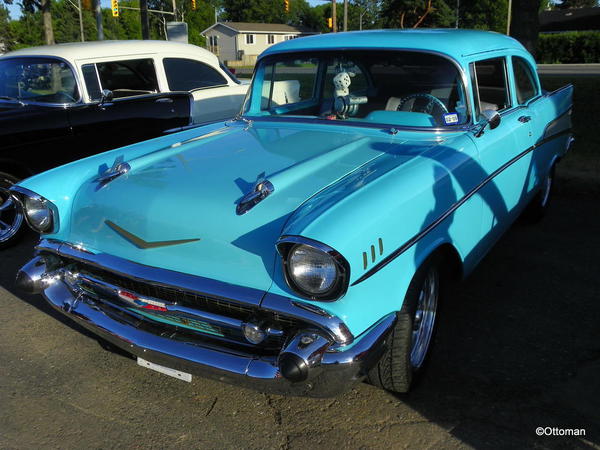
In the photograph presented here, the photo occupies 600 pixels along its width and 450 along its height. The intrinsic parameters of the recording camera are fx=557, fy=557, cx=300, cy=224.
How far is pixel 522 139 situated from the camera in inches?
145

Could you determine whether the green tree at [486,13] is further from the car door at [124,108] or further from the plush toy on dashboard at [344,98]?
the plush toy on dashboard at [344,98]

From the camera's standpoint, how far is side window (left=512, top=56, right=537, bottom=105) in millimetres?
4051

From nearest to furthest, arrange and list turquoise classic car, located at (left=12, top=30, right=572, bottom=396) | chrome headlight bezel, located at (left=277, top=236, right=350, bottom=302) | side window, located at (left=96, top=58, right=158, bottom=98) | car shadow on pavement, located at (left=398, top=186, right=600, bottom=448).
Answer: chrome headlight bezel, located at (left=277, top=236, right=350, bottom=302) → turquoise classic car, located at (left=12, top=30, right=572, bottom=396) → car shadow on pavement, located at (left=398, top=186, right=600, bottom=448) → side window, located at (left=96, top=58, right=158, bottom=98)

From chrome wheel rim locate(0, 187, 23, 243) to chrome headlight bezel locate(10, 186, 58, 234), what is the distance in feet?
6.33

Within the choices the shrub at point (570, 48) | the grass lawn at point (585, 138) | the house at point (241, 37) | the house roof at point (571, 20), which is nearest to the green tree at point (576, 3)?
the house roof at point (571, 20)

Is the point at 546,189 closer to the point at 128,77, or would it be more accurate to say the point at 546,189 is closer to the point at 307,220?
the point at 307,220

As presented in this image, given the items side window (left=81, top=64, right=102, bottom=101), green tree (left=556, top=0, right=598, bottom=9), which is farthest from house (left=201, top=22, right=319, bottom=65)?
side window (left=81, top=64, right=102, bottom=101)

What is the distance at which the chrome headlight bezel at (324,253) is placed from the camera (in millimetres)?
1958

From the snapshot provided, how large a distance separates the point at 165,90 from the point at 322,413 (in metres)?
4.25

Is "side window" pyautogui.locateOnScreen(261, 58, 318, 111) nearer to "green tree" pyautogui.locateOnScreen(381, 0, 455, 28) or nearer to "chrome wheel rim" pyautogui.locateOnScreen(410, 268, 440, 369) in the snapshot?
"chrome wheel rim" pyautogui.locateOnScreen(410, 268, 440, 369)

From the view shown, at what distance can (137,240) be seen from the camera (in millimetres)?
2385

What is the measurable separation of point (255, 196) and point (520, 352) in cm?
172

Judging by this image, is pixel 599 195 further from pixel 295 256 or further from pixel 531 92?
pixel 295 256

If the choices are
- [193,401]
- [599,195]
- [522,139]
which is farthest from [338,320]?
[599,195]
